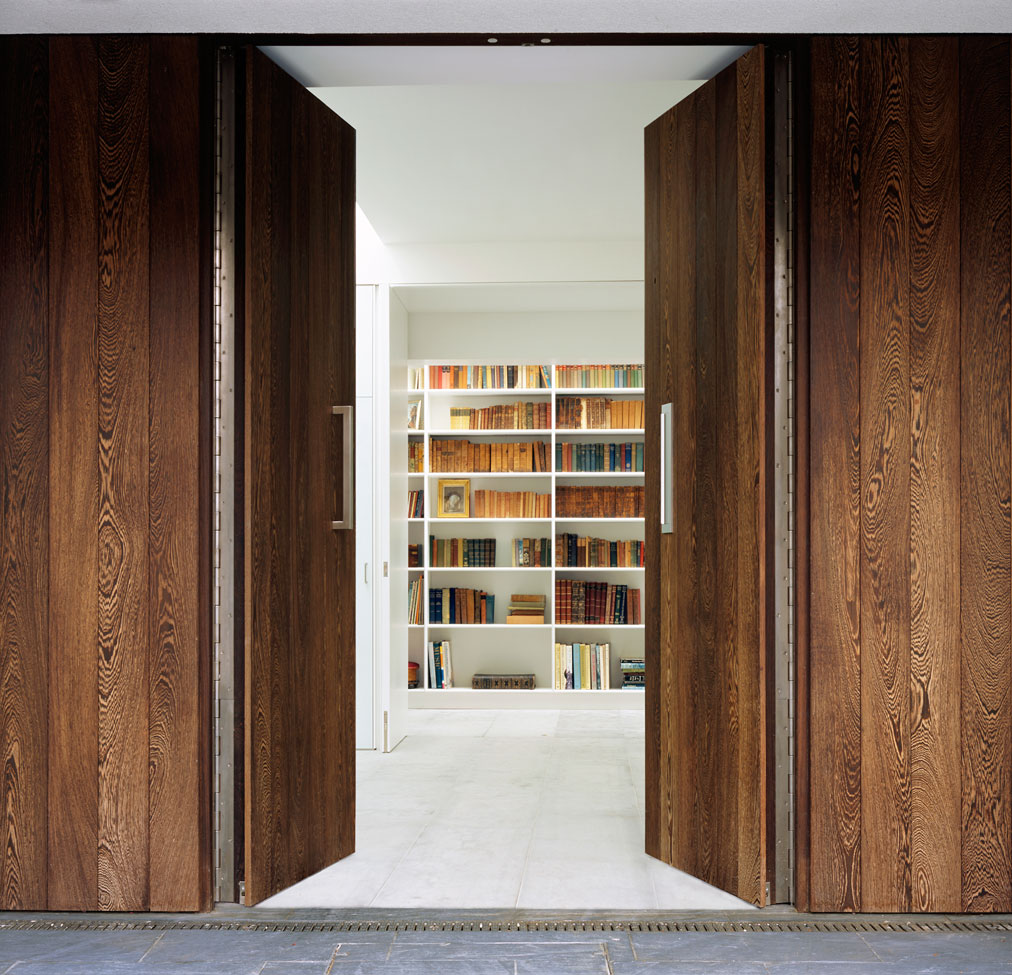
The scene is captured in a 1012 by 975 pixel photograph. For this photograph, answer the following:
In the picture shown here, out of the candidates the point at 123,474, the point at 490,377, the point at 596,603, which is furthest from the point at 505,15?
the point at 596,603

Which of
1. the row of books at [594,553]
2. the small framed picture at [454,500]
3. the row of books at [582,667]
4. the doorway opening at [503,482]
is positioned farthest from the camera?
the small framed picture at [454,500]

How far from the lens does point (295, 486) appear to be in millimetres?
2932

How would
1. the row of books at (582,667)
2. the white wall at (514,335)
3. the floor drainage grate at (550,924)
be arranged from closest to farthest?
the floor drainage grate at (550,924), the white wall at (514,335), the row of books at (582,667)

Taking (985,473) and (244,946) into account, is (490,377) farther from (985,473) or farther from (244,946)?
(244,946)

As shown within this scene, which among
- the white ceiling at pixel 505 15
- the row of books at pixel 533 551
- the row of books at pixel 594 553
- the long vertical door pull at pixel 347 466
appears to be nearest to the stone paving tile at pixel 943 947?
the long vertical door pull at pixel 347 466

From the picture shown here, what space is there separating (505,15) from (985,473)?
1.86 meters

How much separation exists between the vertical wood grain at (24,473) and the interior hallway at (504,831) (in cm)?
74

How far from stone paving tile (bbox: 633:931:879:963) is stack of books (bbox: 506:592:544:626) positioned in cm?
417

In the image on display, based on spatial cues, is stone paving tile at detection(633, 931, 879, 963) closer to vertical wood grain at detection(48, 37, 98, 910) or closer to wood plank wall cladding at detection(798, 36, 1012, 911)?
wood plank wall cladding at detection(798, 36, 1012, 911)

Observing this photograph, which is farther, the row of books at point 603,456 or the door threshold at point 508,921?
A: the row of books at point 603,456

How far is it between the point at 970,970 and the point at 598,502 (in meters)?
4.61

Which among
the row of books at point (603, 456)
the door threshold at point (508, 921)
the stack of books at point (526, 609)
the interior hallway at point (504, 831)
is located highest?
the row of books at point (603, 456)

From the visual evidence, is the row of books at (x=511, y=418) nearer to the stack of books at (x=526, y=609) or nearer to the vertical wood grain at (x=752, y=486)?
the stack of books at (x=526, y=609)

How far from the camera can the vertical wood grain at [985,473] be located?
2674mm
